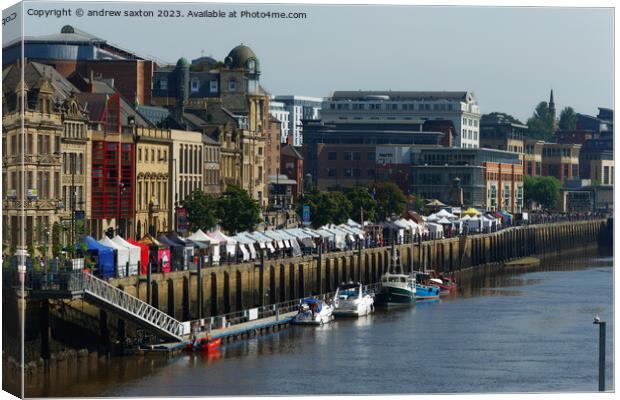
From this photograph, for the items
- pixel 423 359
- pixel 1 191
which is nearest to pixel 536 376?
pixel 423 359

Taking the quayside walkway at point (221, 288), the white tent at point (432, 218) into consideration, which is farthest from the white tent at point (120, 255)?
the white tent at point (432, 218)

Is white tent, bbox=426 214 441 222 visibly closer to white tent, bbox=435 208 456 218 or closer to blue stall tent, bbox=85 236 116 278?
white tent, bbox=435 208 456 218

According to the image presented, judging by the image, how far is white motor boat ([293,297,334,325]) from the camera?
8969cm

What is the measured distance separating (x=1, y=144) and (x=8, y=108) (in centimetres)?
268

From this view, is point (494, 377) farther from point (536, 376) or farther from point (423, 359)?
point (423, 359)

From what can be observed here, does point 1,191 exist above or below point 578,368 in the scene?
above

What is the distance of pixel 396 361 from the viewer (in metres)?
75.1

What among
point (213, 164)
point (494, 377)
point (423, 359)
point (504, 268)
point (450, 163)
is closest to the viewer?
point (494, 377)

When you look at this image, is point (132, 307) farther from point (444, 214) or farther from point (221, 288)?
point (444, 214)

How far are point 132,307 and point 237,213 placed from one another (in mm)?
36136

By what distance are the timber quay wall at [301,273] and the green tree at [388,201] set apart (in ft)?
12.1

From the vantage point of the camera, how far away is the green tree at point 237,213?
108 meters

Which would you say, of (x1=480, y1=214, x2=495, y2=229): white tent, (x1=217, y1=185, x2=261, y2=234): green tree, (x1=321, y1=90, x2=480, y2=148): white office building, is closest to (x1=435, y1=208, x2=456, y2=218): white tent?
(x1=480, y1=214, x2=495, y2=229): white tent

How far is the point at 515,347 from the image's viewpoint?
7994 cm
